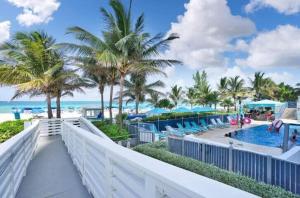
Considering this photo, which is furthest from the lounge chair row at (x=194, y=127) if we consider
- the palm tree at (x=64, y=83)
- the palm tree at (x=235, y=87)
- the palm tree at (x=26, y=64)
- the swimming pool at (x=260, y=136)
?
the palm tree at (x=235, y=87)

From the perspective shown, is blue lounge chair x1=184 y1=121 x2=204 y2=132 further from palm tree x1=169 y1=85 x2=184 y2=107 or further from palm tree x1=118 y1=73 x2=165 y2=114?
palm tree x1=169 y1=85 x2=184 y2=107

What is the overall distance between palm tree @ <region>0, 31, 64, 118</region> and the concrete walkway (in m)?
8.42

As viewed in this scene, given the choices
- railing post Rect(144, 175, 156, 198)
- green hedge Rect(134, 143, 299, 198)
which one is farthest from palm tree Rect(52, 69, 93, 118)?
railing post Rect(144, 175, 156, 198)

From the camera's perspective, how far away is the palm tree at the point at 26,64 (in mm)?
13293

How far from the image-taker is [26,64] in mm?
13891

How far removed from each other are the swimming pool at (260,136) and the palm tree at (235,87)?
19.6 m

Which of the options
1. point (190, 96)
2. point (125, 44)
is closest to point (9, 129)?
point (125, 44)

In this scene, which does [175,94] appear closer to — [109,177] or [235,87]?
[235,87]

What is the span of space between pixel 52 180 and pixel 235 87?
1579 inches

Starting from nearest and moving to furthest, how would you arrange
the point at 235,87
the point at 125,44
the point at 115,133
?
the point at 115,133, the point at 125,44, the point at 235,87

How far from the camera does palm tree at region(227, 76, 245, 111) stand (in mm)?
39906

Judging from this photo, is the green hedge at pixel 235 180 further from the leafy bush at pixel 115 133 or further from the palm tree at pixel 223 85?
the palm tree at pixel 223 85

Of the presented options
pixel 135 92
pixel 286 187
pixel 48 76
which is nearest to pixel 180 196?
pixel 286 187

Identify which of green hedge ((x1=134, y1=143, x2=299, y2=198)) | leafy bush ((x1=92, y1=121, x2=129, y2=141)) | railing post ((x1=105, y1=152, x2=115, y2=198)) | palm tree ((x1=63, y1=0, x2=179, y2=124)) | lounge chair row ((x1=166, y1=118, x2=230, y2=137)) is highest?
palm tree ((x1=63, y1=0, x2=179, y2=124))
